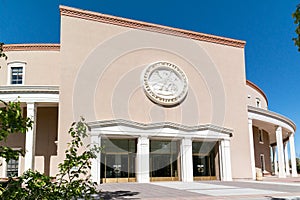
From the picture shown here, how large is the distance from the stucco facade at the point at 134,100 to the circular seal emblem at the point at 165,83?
0.28 ft

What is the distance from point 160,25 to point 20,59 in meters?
11.9

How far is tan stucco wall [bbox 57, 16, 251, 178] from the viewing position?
22.1 m

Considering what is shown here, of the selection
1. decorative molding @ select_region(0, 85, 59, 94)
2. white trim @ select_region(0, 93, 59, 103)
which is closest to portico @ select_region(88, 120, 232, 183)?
white trim @ select_region(0, 93, 59, 103)

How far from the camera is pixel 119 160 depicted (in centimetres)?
2306

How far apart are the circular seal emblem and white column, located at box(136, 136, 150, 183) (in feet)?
12.1

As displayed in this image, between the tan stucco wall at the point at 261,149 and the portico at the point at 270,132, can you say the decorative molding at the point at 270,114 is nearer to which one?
the portico at the point at 270,132

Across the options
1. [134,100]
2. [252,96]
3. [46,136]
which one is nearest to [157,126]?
[134,100]

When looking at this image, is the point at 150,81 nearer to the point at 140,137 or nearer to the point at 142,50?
the point at 142,50

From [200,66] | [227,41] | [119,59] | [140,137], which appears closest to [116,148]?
[140,137]

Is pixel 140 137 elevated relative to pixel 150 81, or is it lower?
lower

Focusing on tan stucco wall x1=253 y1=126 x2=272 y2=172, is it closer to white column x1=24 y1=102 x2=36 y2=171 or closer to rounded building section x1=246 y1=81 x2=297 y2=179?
rounded building section x1=246 y1=81 x2=297 y2=179

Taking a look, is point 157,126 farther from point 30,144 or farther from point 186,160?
point 30,144

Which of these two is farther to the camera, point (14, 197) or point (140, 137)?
point (140, 137)

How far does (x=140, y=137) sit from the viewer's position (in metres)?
22.5
